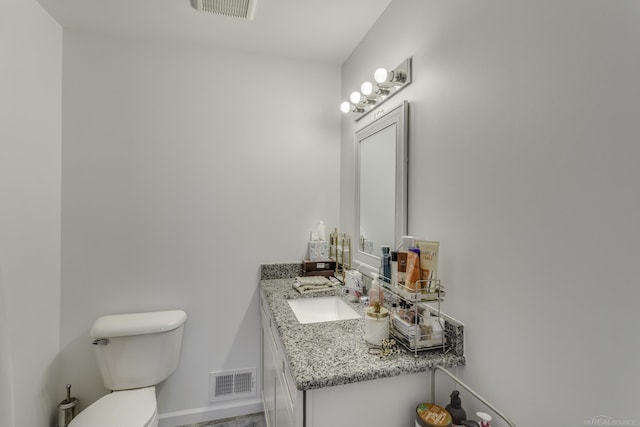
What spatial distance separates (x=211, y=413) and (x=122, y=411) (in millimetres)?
653

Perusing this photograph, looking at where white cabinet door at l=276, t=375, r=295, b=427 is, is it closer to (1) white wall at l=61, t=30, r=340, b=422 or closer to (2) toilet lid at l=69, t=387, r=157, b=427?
(2) toilet lid at l=69, t=387, r=157, b=427

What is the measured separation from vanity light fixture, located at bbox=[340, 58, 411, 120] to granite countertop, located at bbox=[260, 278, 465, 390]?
1.13 metres

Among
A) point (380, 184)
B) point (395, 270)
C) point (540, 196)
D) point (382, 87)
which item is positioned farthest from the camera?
point (380, 184)

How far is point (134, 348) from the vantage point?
1657 millimetres

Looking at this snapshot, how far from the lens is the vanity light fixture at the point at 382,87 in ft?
4.61

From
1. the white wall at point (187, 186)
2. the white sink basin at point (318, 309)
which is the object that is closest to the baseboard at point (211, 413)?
the white wall at point (187, 186)

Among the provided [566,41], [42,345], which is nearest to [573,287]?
[566,41]

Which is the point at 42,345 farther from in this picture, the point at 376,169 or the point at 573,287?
the point at 573,287

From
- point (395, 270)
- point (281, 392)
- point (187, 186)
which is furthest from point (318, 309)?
point (187, 186)

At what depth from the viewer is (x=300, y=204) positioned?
2.17 meters

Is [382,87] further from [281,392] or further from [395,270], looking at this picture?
[281,392]

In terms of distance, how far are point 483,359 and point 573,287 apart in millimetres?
399

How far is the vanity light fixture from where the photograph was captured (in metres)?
1.41

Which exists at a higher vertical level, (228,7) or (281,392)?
(228,7)
